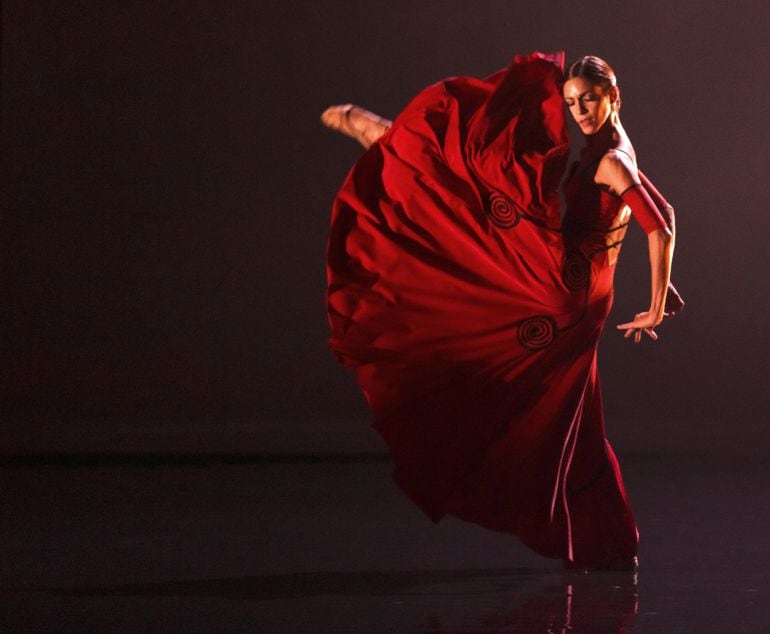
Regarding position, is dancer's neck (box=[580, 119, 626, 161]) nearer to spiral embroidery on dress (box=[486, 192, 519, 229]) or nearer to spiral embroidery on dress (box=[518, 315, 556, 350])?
spiral embroidery on dress (box=[486, 192, 519, 229])

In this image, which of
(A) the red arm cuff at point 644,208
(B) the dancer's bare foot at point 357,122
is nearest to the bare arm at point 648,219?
(A) the red arm cuff at point 644,208

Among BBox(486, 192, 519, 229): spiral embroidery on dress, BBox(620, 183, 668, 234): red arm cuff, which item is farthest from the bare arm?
BBox(486, 192, 519, 229): spiral embroidery on dress

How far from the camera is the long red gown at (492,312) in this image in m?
3.06

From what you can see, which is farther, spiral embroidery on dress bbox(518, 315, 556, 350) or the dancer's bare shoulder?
spiral embroidery on dress bbox(518, 315, 556, 350)

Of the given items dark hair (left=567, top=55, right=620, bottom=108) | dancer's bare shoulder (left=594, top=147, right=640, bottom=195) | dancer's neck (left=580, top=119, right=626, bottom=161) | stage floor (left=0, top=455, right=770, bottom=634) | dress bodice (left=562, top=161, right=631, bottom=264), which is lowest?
stage floor (left=0, top=455, right=770, bottom=634)

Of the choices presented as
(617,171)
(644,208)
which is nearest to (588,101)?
(617,171)

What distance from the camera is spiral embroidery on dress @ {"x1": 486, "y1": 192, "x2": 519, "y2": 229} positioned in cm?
308

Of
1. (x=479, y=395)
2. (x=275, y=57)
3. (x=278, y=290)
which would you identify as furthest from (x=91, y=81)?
(x=479, y=395)

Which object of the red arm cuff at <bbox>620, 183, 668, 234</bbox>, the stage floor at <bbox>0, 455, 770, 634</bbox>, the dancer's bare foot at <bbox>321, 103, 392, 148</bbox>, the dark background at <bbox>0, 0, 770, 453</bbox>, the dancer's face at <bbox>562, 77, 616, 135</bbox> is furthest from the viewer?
the dark background at <bbox>0, 0, 770, 453</bbox>

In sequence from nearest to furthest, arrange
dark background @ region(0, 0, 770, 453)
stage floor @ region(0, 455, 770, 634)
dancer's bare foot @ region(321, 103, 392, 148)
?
stage floor @ region(0, 455, 770, 634) → dancer's bare foot @ region(321, 103, 392, 148) → dark background @ region(0, 0, 770, 453)

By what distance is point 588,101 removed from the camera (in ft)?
9.88

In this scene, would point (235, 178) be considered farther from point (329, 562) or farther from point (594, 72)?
point (594, 72)

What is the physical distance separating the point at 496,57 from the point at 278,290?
130 cm

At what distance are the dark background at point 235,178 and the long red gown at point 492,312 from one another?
2318mm
